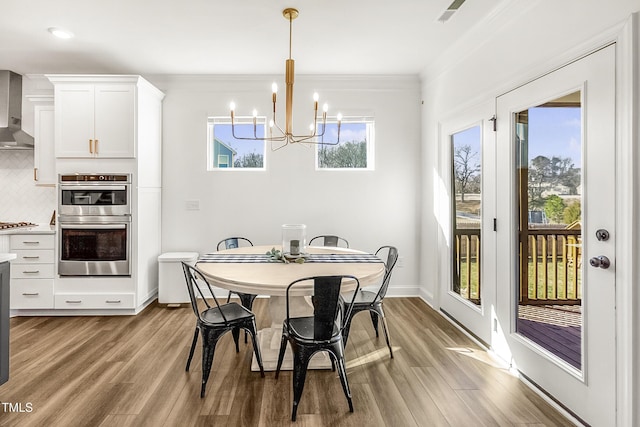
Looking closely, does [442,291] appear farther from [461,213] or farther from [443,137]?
[443,137]

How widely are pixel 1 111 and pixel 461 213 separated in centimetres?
524

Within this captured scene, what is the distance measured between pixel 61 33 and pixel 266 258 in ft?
9.11

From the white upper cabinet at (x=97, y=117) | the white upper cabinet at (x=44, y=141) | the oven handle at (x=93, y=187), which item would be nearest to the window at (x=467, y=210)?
the white upper cabinet at (x=97, y=117)

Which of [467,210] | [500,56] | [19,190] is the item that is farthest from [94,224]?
[500,56]

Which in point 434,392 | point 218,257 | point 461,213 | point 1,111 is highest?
point 1,111

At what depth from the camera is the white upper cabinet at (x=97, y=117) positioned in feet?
12.3

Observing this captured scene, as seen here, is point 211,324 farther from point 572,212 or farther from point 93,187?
point 93,187

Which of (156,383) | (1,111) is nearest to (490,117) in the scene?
(156,383)

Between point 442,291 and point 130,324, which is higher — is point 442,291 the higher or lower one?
the higher one

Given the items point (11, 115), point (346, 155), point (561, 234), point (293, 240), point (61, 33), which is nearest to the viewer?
point (561, 234)

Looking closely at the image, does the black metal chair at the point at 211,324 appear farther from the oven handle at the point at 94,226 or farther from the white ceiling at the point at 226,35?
the white ceiling at the point at 226,35

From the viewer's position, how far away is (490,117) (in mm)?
2934

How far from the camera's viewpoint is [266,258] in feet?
9.45

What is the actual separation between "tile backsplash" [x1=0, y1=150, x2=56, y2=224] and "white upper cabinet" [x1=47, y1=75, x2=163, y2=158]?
100cm
